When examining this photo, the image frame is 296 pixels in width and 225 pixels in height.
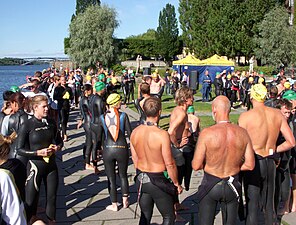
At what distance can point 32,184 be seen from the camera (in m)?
4.72

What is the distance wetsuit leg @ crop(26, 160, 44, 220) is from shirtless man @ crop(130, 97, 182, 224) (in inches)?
51.8

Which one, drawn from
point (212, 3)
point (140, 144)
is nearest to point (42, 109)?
point (140, 144)

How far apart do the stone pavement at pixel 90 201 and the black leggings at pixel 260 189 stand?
2.79ft

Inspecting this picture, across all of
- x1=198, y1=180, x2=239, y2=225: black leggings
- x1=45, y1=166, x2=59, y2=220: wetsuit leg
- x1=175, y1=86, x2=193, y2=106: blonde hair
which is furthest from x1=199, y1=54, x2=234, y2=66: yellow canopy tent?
x1=198, y1=180, x2=239, y2=225: black leggings

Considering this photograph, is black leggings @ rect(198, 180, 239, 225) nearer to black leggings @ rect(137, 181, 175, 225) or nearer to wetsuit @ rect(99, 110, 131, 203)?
black leggings @ rect(137, 181, 175, 225)

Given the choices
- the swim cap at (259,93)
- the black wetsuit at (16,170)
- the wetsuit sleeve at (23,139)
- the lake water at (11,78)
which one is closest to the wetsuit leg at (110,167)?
the wetsuit sleeve at (23,139)

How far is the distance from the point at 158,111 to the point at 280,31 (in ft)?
129

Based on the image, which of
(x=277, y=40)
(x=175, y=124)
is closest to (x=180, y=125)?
(x=175, y=124)

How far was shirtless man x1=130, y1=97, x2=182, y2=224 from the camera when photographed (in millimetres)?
4148

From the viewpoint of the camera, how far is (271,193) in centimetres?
480

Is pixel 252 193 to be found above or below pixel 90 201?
above

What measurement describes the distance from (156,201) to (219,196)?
2.37ft

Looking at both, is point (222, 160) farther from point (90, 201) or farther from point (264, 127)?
point (90, 201)

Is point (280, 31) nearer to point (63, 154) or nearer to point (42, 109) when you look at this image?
point (63, 154)
